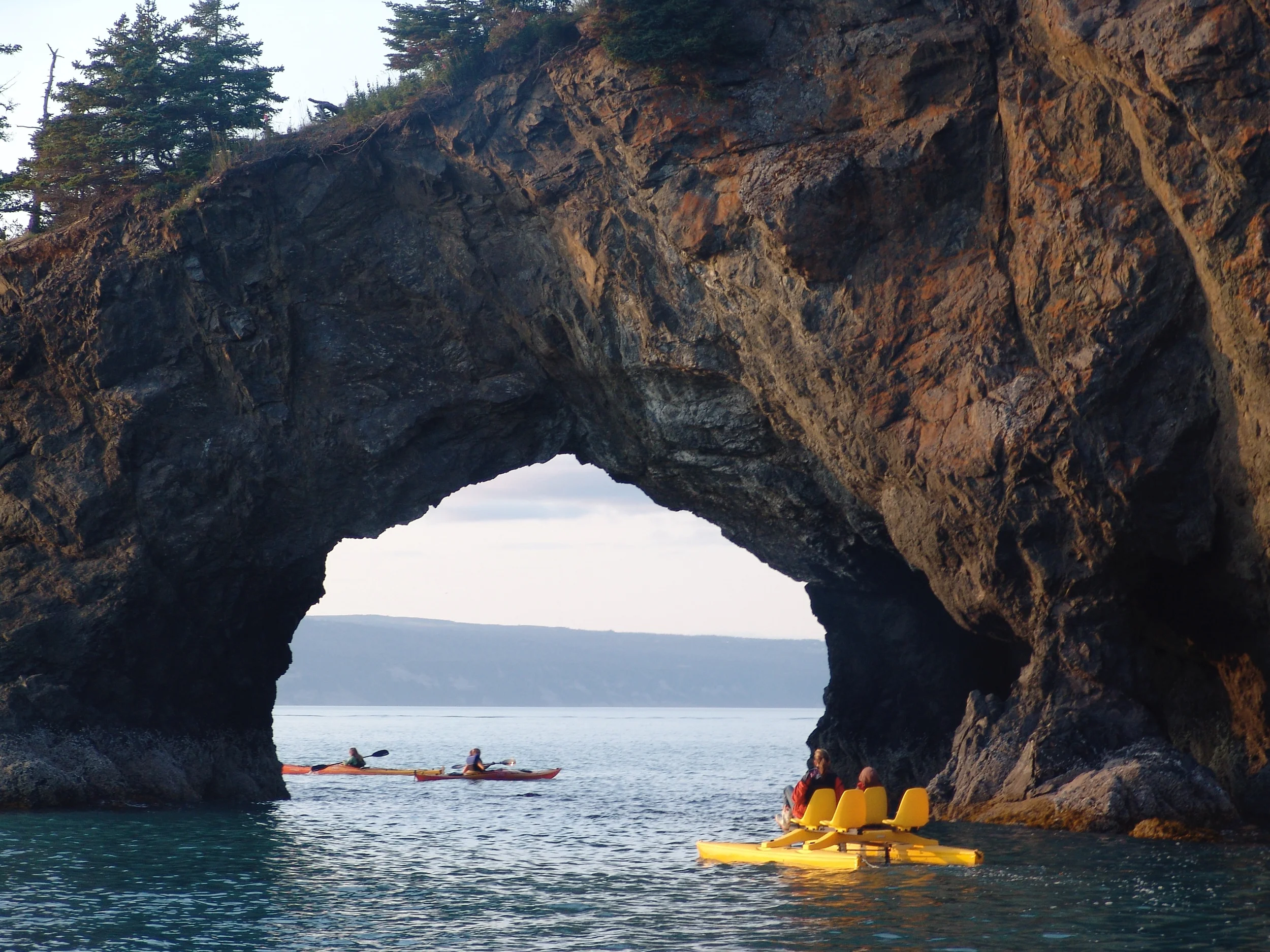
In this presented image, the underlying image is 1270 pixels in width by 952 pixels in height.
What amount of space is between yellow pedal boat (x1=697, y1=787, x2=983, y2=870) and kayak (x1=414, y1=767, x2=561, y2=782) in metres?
23.0

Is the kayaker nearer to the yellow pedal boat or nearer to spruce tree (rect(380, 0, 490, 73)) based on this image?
the yellow pedal boat

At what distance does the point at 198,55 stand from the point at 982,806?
80.2ft

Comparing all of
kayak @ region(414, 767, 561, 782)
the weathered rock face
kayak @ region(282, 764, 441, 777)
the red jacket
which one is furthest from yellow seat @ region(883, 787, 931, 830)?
kayak @ region(282, 764, 441, 777)

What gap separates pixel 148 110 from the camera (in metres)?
30.0

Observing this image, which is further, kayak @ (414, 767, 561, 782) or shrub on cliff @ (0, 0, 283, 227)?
kayak @ (414, 767, 561, 782)

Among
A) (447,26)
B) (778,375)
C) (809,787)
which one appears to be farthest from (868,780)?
(447,26)

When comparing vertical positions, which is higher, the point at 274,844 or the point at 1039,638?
the point at 1039,638

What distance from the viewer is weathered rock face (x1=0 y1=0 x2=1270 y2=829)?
73.7ft

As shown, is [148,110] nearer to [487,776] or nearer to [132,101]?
[132,101]

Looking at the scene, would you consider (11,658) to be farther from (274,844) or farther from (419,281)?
(419,281)

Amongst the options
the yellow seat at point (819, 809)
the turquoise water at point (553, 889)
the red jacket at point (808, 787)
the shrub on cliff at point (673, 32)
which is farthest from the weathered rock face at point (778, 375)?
the yellow seat at point (819, 809)

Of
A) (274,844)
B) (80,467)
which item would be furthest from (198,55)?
(274,844)

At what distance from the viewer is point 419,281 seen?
2984 cm

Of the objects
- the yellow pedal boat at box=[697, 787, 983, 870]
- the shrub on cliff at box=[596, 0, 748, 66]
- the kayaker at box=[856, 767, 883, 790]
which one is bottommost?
the yellow pedal boat at box=[697, 787, 983, 870]
